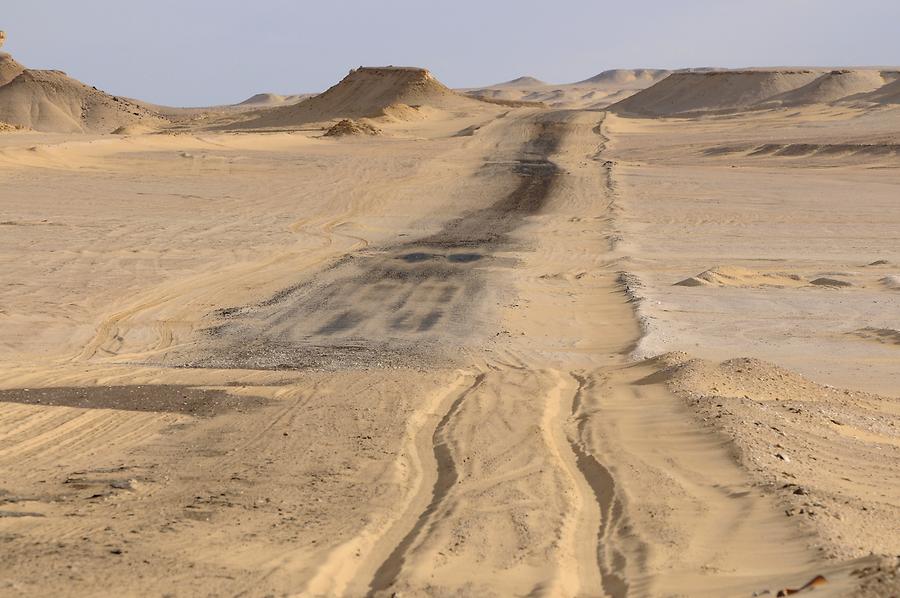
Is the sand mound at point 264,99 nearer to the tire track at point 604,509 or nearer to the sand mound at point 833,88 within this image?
the sand mound at point 833,88

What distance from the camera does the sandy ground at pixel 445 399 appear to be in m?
5.65

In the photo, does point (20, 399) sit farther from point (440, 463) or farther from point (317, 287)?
point (317, 287)

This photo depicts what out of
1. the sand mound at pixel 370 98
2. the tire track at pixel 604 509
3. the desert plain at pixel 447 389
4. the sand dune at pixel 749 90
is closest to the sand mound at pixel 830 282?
the desert plain at pixel 447 389

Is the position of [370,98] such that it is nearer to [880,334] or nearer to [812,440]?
[880,334]

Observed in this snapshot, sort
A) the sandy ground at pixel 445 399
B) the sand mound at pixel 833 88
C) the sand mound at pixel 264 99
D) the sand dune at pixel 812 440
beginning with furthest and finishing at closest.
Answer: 1. the sand mound at pixel 264 99
2. the sand mound at pixel 833 88
3. the sand dune at pixel 812 440
4. the sandy ground at pixel 445 399

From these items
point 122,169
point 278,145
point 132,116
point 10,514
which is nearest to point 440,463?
point 10,514

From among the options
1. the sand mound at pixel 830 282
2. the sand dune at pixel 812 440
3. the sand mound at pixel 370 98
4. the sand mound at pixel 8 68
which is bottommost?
the sand mound at pixel 830 282

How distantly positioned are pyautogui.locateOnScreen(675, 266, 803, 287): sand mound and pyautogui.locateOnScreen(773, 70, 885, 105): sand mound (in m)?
60.9

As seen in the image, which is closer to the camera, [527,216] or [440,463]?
[440,463]

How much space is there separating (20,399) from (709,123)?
5359cm

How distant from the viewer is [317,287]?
54.2ft

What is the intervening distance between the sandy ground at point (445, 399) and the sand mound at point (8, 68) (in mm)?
65257

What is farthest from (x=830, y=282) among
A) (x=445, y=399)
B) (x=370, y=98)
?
(x=370, y=98)

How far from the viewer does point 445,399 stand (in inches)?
377
